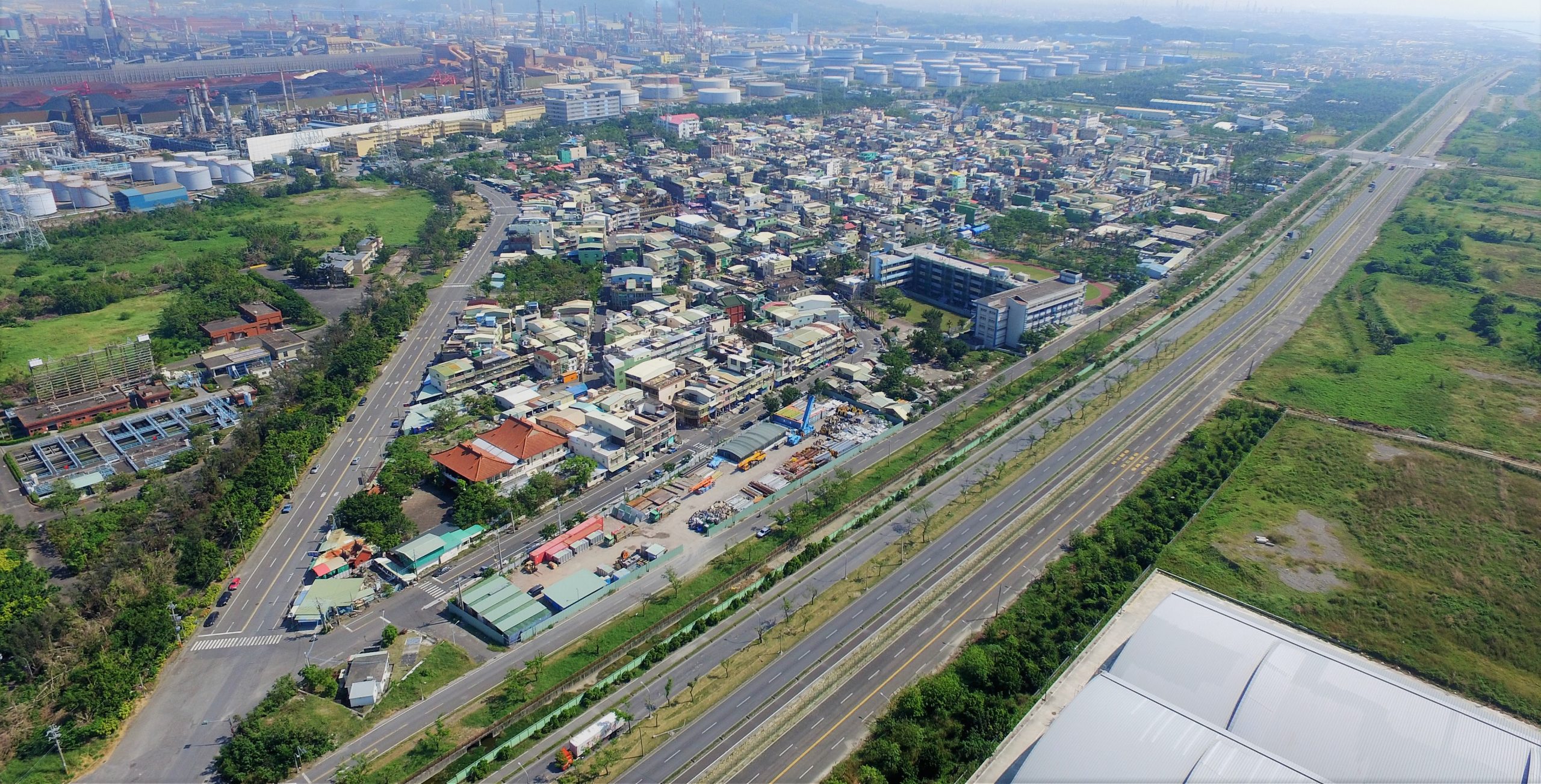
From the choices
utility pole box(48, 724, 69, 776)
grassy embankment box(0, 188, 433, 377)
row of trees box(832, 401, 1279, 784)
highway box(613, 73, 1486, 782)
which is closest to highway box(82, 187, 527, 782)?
utility pole box(48, 724, 69, 776)

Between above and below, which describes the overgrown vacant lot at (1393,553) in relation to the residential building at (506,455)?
below

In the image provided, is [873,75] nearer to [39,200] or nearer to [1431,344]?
[1431,344]

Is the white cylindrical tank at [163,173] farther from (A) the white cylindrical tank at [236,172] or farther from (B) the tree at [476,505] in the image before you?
(B) the tree at [476,505]

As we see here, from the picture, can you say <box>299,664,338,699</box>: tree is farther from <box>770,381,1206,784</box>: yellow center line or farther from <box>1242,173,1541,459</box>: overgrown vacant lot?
<box>1242,173,1541,459</box>: overgrown vacant lot

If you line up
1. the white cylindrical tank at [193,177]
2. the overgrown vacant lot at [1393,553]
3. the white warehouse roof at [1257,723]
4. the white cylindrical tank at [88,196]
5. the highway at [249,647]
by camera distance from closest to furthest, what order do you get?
the white warehouse roof at [1257,723], the highway at [249,647], the overgrown vacant lot at [1393,553], the white cylindrical tank at [88,196], the white cylindrical tank at [193,177]

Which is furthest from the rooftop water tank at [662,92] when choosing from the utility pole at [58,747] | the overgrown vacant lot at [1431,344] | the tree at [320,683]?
the utility pole at [58,747]

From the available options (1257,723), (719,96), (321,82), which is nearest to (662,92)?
(719,96)
